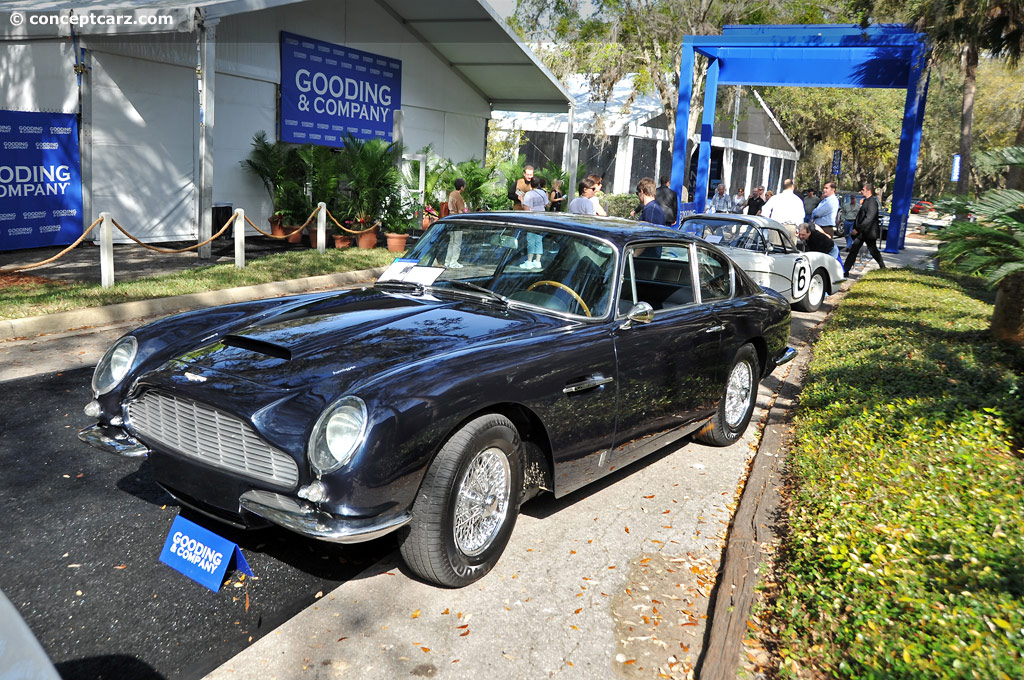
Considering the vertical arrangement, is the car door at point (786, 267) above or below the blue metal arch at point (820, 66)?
below

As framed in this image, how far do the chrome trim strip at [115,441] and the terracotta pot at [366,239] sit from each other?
12961 mm

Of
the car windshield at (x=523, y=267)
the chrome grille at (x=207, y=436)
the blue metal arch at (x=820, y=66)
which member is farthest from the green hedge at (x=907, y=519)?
the blue metal arch at (x=820, y=66)

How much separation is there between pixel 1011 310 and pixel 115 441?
7682mm

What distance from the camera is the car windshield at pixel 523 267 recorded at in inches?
179

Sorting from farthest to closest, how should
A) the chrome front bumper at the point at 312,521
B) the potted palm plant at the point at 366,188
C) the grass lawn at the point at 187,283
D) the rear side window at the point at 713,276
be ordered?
the potted palm plant at the point at 366,188 → the grass lawn at the point at 187,283 → the rear side window at the point at 713,276 → the chrome front bumper at the point at 312,521

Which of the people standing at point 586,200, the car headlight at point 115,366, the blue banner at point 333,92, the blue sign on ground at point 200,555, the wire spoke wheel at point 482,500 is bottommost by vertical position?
the blue sign on ground at point 200,555

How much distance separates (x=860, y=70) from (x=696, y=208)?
5.49 m

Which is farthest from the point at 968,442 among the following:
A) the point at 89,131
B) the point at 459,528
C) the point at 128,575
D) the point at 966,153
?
the point at 966,153

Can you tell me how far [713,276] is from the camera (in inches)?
225

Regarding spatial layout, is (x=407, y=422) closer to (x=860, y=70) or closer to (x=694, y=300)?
(x=694, y=300)

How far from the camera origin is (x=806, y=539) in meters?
4.17

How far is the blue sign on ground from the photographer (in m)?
3.35

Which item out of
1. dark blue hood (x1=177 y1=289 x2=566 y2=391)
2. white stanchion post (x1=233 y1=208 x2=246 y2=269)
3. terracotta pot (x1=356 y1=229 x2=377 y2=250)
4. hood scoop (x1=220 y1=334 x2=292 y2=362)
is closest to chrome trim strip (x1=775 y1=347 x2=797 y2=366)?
dark blue hood (x1=177 y1=289 x2=566 y2=391)

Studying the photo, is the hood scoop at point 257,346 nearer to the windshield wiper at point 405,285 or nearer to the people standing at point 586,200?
the windshield wiper at point 405,285
